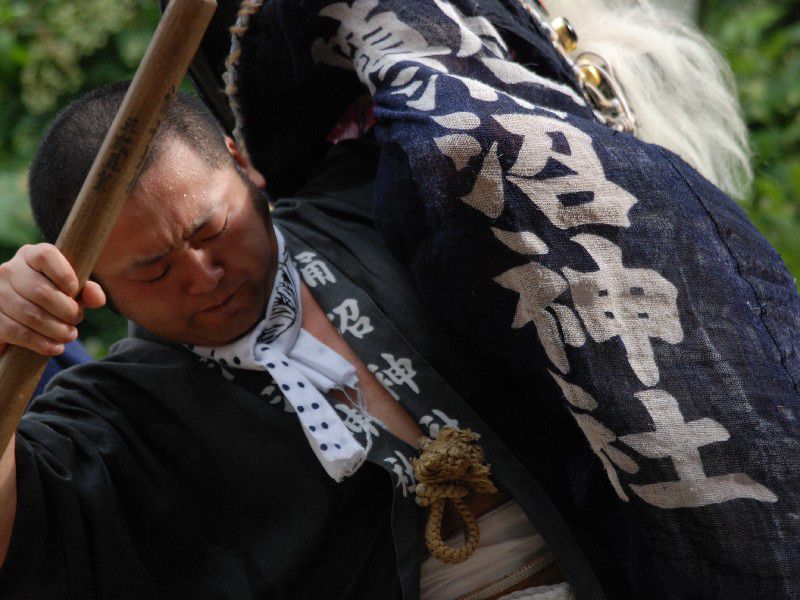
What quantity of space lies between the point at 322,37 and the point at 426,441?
25.3 inches

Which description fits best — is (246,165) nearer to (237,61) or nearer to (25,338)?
(237,61)

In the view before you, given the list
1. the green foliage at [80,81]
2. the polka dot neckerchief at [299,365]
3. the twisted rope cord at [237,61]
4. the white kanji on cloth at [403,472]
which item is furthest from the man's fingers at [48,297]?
the green foliage at [80,81]

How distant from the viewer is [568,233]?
120cm

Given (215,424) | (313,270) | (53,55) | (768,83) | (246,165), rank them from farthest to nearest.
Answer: (768,83)
(53,55)
(246,165)
(313,270)
(215,424)

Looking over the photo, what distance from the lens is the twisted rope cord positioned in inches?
61.0

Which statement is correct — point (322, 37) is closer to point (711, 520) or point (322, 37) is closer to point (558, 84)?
point (558, 84)

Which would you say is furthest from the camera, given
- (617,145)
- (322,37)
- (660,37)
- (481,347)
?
(660,37)

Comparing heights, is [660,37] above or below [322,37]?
below

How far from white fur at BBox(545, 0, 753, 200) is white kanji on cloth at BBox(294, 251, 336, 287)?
59 centimetres

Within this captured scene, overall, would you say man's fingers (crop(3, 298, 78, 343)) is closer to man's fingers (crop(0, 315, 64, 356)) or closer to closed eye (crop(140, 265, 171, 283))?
man's fingers (crop(0, 315, 64, 356))

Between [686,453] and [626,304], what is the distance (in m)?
0.19

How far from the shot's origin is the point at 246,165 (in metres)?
1.70

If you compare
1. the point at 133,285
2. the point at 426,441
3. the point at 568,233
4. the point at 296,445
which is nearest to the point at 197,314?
the point at 133,285

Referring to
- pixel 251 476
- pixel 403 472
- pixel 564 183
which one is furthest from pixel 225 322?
pixel 564 183
